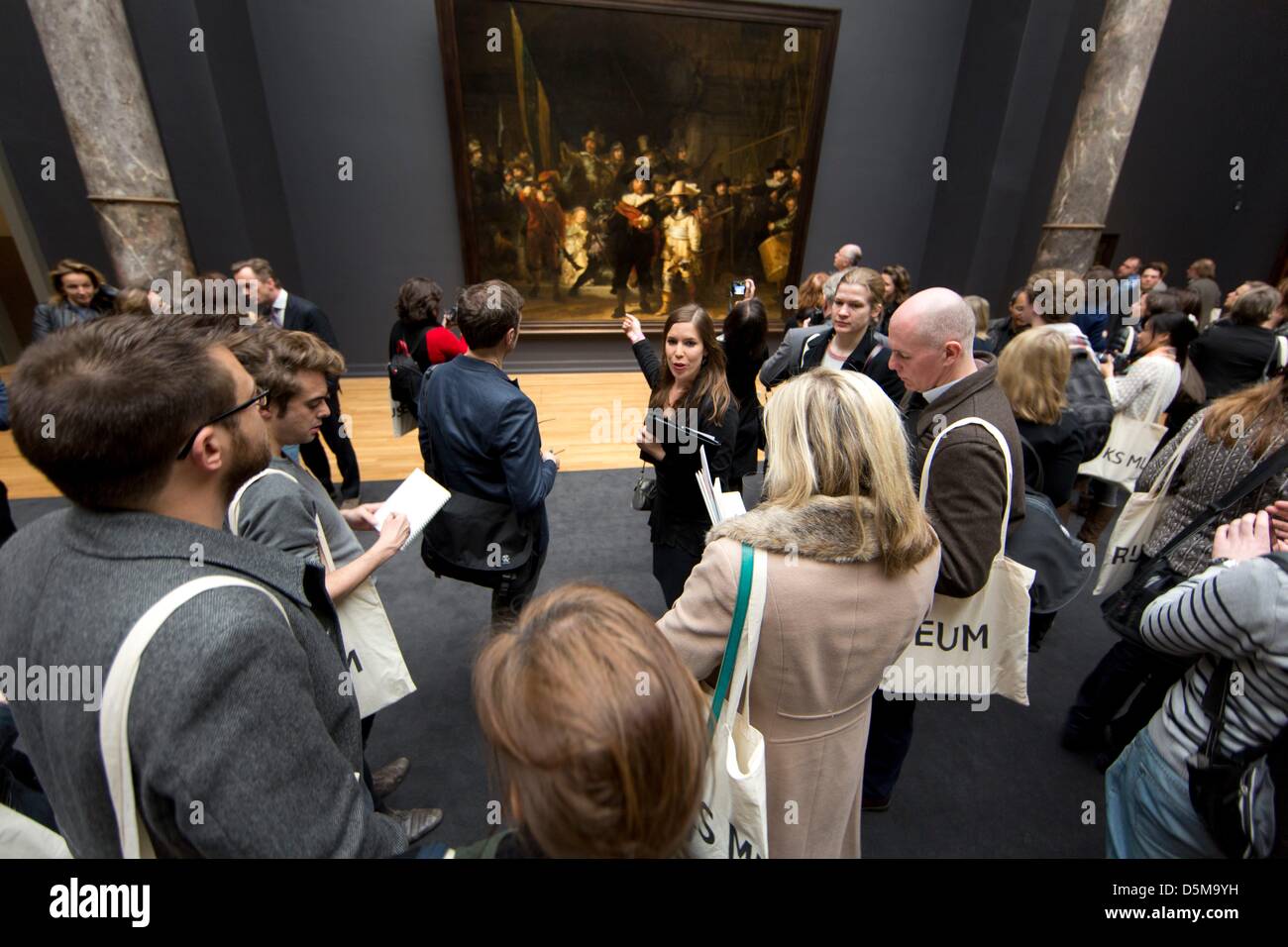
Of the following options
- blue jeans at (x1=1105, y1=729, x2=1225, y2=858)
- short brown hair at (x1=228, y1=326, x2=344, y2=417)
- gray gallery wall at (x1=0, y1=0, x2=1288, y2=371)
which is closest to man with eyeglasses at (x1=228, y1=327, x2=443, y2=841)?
short brown hair at (x1=228, y1=326, x2=344, y2=417)

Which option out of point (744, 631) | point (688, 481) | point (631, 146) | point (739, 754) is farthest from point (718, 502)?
point (631, 146)

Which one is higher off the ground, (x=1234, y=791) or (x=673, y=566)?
(x=1234, y=791)

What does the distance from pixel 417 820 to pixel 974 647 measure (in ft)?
7.18

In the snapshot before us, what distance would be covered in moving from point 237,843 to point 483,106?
8.02 m

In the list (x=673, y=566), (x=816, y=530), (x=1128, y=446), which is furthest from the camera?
(x=1128, y=446)

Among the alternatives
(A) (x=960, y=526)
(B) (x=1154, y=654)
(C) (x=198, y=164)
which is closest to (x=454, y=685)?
(A) (x=960, y=526)

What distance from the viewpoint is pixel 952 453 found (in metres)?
1.79

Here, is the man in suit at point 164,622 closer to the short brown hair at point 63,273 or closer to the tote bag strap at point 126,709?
the tote bag strap at point 126,709

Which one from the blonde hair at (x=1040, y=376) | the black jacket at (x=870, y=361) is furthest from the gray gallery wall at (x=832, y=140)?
the blonde hair at (x=1040, y=376)

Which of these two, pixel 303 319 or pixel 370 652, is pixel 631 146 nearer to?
pixel 303 319

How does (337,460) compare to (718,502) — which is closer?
(718,502)

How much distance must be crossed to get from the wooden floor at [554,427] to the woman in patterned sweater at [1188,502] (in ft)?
12.8

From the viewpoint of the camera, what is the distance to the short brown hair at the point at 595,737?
73 centimetres
